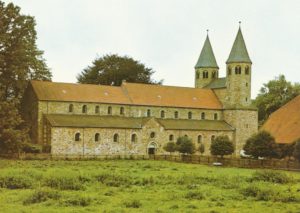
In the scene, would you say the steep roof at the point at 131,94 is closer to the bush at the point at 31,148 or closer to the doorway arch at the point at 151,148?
the doorway arch at the point at 151,148

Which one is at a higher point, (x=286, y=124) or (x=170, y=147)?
(x=286, y=124)

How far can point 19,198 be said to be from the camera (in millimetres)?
25297

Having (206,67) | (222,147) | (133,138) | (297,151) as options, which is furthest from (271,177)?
(206,67)

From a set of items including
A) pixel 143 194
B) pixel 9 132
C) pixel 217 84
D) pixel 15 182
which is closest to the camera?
pixel 143 194

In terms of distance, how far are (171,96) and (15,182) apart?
169 feet

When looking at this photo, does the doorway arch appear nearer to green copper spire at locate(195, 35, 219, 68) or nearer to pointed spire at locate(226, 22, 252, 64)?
pointed spire at locate(226, 22, 252, 64)

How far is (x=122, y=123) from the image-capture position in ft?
236

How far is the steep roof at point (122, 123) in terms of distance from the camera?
2643 inches

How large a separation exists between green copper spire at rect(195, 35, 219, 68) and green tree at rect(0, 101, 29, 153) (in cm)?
3955

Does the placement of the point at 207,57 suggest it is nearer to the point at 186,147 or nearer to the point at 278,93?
the point at 278,93

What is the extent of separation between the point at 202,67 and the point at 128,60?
12.1 metres

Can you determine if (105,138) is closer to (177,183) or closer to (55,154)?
(55,154)

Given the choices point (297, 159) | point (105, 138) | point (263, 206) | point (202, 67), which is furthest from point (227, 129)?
point (263, 206)

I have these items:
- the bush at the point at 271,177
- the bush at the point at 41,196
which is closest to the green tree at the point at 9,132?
the bush at the point at 271,177
